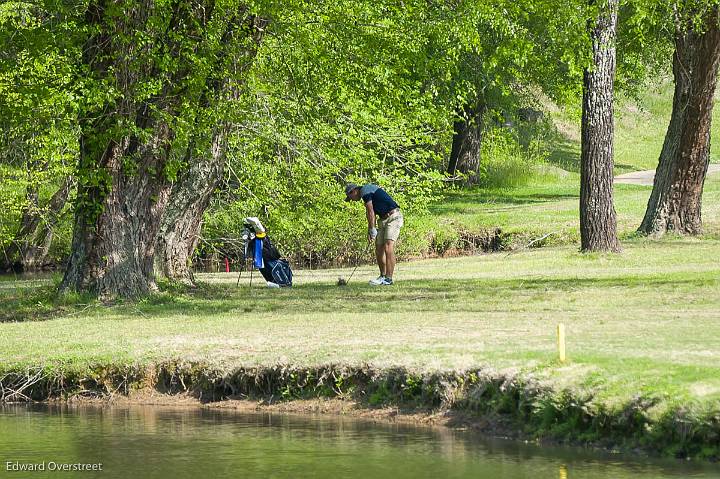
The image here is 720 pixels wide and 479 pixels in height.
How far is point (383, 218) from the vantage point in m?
20.6

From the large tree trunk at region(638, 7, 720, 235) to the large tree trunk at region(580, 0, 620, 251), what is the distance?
12.1 feet

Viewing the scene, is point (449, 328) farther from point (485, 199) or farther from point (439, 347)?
point (485, 199)

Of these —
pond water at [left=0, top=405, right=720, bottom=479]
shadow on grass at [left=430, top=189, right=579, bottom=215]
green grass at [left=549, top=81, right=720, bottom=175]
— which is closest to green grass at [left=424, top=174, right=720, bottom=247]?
shadow on grass at [left=430, top=189, right=579, bottom=215]

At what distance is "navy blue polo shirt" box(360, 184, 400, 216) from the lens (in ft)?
67.1

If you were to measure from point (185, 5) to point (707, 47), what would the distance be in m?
13.6

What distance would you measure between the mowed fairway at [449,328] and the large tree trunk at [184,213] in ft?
2.21

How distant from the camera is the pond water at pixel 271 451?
30.2ft

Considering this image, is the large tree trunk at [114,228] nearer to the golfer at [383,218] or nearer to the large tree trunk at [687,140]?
the golfer at [383,218]

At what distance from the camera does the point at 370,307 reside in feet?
56.2

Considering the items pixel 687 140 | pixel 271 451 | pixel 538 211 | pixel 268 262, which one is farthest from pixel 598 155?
pixel 271 451

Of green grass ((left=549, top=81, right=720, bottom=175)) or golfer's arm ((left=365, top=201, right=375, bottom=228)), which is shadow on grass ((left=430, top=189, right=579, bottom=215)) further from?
golfer's arm ((left=365, top=201, right=375, bottom=228))

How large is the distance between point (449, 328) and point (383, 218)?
6.65 meters

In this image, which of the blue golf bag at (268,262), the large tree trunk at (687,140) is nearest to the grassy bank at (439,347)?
the blue golf bag at (268,262)

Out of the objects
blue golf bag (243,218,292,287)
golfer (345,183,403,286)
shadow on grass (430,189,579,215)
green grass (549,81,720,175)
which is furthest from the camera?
green grass (549,81,720,175)
